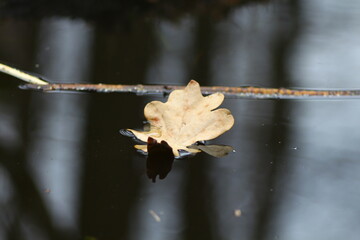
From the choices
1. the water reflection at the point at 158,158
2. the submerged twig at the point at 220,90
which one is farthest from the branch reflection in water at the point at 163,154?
the submerged twig at the point at 220,90

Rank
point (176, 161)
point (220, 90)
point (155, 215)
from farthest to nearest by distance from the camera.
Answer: point (220, 90) < point (176, 161) < point (155, 215)

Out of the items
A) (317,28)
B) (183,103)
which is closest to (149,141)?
(183,103)

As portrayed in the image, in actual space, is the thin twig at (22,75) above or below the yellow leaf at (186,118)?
above

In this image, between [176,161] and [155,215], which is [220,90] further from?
[155,215]

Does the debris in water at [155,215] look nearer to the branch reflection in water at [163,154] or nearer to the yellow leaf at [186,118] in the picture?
the branch reflection in water at [163,154]

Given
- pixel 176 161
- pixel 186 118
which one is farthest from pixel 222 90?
pixel 176 161

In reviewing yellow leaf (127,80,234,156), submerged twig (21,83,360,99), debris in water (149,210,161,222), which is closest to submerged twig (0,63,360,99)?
submerged twig (21,83,360,99)

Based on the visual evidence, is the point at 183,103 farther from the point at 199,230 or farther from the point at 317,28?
the point at 317,28
